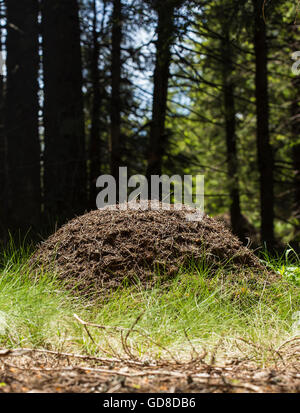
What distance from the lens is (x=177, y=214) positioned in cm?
458

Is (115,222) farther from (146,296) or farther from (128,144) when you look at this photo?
(128,144)

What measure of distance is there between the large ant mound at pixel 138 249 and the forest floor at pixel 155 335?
14 centimetres

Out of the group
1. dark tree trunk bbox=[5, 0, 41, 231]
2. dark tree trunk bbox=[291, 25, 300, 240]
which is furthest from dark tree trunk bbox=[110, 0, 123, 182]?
dark tree trunk bbox=[291, 25, 300, 240]

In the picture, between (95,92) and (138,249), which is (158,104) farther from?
(138,249)

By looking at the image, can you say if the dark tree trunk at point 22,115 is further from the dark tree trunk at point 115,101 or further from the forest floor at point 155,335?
the forest floor at point 155,335

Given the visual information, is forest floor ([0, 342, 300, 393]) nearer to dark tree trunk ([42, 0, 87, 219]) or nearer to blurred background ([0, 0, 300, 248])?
blurred background ([0, 0, 300, 248])

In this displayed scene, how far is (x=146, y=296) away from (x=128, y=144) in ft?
27.0

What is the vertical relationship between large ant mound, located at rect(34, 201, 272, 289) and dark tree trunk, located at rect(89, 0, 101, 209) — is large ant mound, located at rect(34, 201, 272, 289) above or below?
below

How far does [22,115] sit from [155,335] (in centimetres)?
751

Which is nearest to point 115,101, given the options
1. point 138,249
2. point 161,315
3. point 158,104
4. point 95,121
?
point 158,104

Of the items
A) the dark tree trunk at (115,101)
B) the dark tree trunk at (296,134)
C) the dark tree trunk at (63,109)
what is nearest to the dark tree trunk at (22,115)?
the dark tree trunk at (63,109)

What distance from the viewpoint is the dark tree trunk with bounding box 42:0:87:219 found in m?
8.27

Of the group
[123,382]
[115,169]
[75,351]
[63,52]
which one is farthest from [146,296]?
[63,52]

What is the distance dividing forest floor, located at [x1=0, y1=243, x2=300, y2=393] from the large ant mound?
135mm
